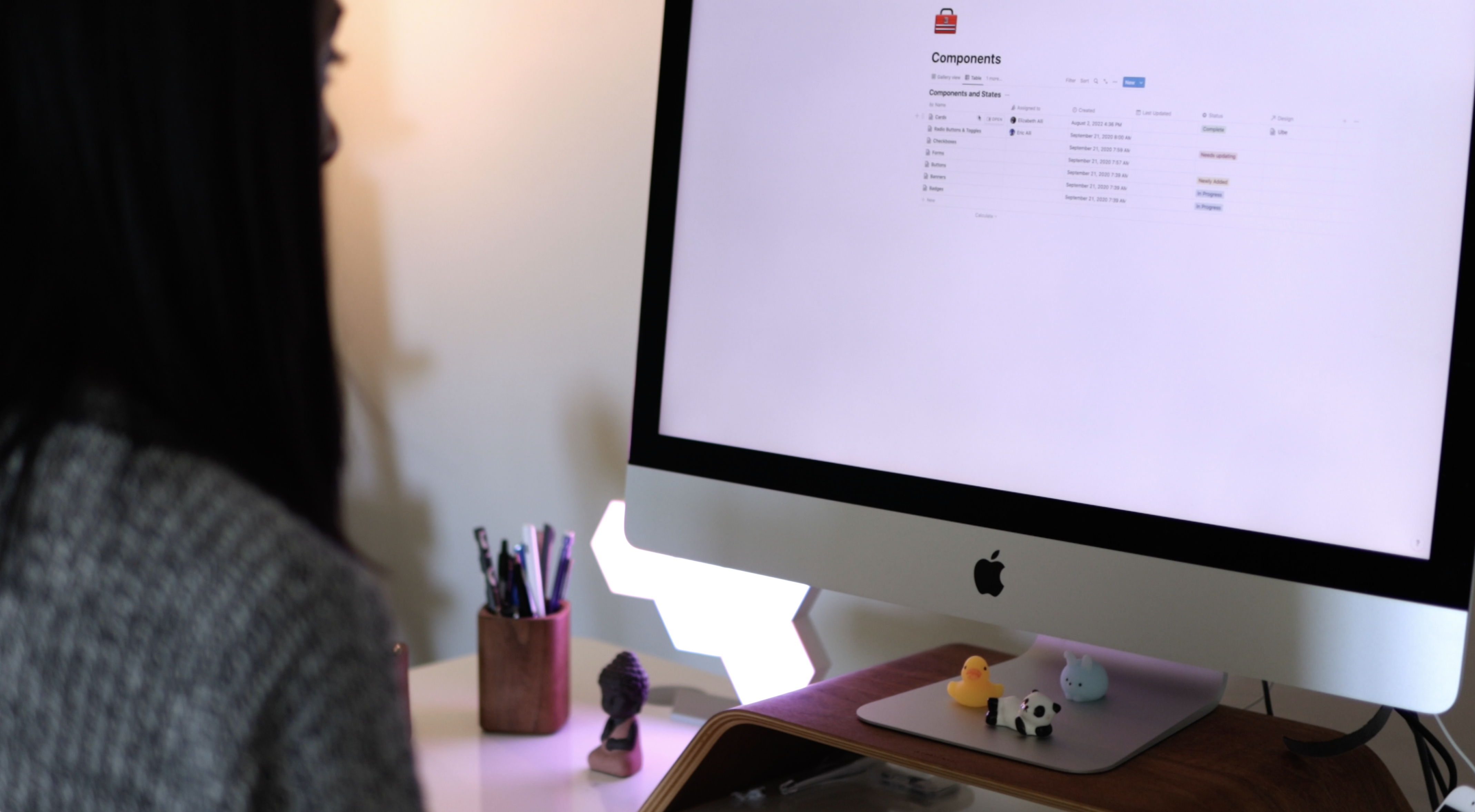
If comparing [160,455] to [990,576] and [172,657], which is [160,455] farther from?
[990,576]

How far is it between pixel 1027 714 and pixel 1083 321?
0.73 ft

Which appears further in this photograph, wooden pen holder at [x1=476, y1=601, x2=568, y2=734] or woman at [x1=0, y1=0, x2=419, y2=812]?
wooden pen holder at [x1=476, y1=601, x2=568, y2=734]

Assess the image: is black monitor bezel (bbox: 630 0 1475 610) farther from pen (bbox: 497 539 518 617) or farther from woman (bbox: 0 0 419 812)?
woman (bbox: 0 0 419 812)

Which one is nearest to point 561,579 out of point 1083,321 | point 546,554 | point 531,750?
point 546,554

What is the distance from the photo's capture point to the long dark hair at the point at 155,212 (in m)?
0.37

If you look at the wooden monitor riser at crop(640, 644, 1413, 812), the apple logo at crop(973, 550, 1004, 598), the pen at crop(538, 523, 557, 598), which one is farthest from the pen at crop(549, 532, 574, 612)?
the apple logo at crop(973, 550, 1004, 598)

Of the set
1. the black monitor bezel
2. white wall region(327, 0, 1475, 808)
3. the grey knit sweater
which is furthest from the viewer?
white wall region(327, 0, 1475, 808)

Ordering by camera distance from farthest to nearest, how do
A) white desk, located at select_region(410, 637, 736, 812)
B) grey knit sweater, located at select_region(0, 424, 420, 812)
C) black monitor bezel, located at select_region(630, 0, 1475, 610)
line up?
white desk, located at select_region(410, 637, 736, 812), black monitor bezel, located at select_region(630, 0, 1475, 610), grey knit sweater, located at select_region(0, 424, 420, 812)

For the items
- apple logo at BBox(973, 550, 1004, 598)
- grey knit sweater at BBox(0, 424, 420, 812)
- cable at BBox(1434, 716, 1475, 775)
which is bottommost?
cable at BBox(1434, 716, 1475, 775)

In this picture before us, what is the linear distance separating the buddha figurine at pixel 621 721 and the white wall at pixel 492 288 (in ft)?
0.90

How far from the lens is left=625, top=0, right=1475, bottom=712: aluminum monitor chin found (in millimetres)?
576

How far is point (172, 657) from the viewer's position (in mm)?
357

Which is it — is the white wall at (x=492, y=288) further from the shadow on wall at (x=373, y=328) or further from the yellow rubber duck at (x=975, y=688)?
the yellow rubber duck at (x=975, y=688)

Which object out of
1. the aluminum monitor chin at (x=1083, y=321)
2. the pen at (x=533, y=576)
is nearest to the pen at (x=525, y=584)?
the pen at (x=533, y=576)
